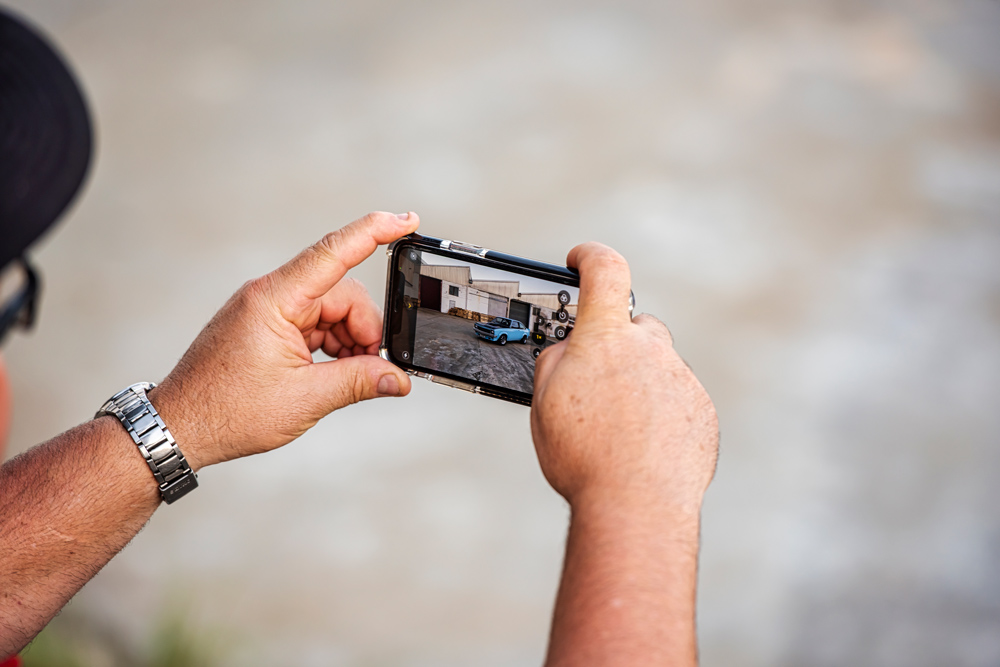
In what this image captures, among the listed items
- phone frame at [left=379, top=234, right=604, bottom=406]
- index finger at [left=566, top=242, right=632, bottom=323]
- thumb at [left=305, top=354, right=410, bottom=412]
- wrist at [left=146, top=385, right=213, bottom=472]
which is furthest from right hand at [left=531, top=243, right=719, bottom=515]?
wrist at [left=146, top=385, right=213, bottom=472]

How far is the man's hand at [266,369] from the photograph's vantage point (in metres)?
1.14

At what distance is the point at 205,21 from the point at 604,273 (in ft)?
8.69

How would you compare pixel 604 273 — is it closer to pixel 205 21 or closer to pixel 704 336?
pixel 704 336

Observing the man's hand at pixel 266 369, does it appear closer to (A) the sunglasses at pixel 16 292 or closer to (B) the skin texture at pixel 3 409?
(B) the skin texture at pixel 3 409

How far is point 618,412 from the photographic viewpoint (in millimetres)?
886

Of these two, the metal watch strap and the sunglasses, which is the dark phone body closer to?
the metal watch strap

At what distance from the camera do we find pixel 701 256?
2.66m

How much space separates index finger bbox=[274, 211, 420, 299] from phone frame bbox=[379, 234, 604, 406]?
4cm

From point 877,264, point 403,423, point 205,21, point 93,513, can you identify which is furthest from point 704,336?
point 205,21

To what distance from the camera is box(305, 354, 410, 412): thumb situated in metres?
1.21

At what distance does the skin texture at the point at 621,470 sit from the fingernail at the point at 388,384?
1.04 ft

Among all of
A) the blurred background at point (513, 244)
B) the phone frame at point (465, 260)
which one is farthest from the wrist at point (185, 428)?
the blurred background at point (513, 244)

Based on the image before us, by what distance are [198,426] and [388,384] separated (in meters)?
0.30

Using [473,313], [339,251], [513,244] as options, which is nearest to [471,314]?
[473,313]
